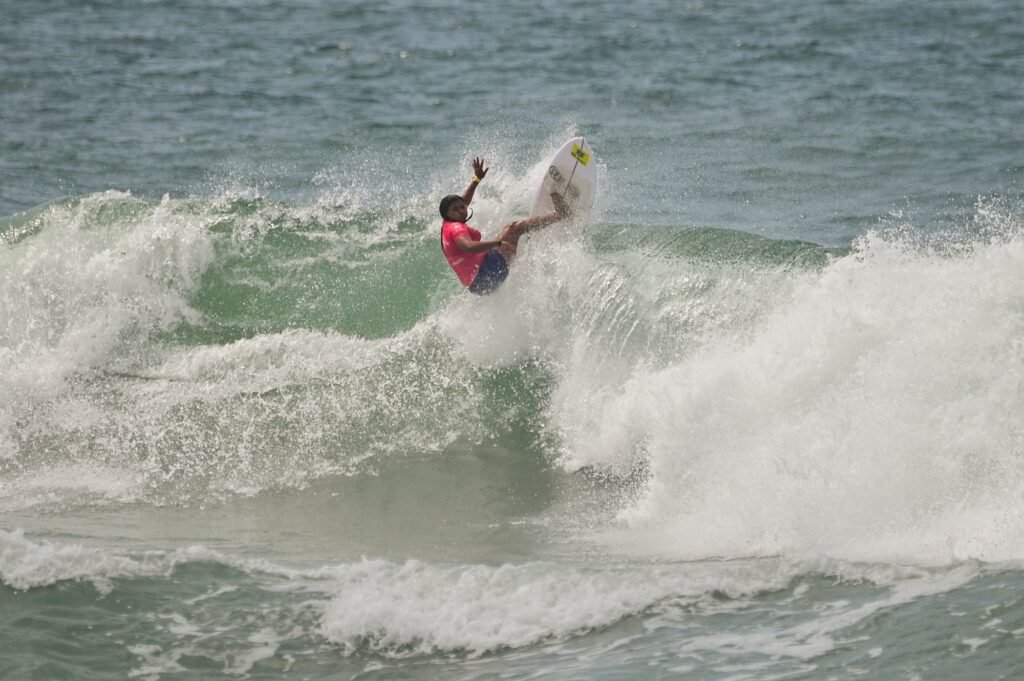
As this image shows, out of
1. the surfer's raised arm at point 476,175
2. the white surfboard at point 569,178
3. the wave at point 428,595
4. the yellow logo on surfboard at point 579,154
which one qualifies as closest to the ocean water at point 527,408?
the wave at point 428,595

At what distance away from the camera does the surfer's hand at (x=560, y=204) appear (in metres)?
11.4

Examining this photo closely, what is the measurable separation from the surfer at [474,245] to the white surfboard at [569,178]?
1.64 feet

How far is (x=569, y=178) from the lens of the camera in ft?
37.5

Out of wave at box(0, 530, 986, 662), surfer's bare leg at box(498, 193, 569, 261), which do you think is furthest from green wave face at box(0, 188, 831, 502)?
wave at box(0, 530, 986, 662)

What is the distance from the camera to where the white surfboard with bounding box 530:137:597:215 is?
11367mm

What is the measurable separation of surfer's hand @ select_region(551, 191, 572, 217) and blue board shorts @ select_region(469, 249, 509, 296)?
2.82 ft

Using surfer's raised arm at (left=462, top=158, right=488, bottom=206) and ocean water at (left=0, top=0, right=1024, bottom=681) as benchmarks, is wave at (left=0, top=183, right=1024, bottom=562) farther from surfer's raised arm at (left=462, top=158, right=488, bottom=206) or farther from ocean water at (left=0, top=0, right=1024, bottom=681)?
surfer's raised arm at (left=462, top=158, right=488, bottom=206)

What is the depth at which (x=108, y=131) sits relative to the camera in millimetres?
20266

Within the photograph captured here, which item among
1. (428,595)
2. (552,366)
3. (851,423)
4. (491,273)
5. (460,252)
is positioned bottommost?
(428,595)

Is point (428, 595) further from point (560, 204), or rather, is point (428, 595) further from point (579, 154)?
point (579, 154)

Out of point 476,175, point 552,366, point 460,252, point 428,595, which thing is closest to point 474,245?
point 460,252

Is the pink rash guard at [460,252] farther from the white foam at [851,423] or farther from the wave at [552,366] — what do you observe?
the white foam at [851,423]

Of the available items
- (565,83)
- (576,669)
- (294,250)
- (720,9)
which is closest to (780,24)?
(720,9)

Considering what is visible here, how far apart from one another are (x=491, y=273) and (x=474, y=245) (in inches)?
16.4
